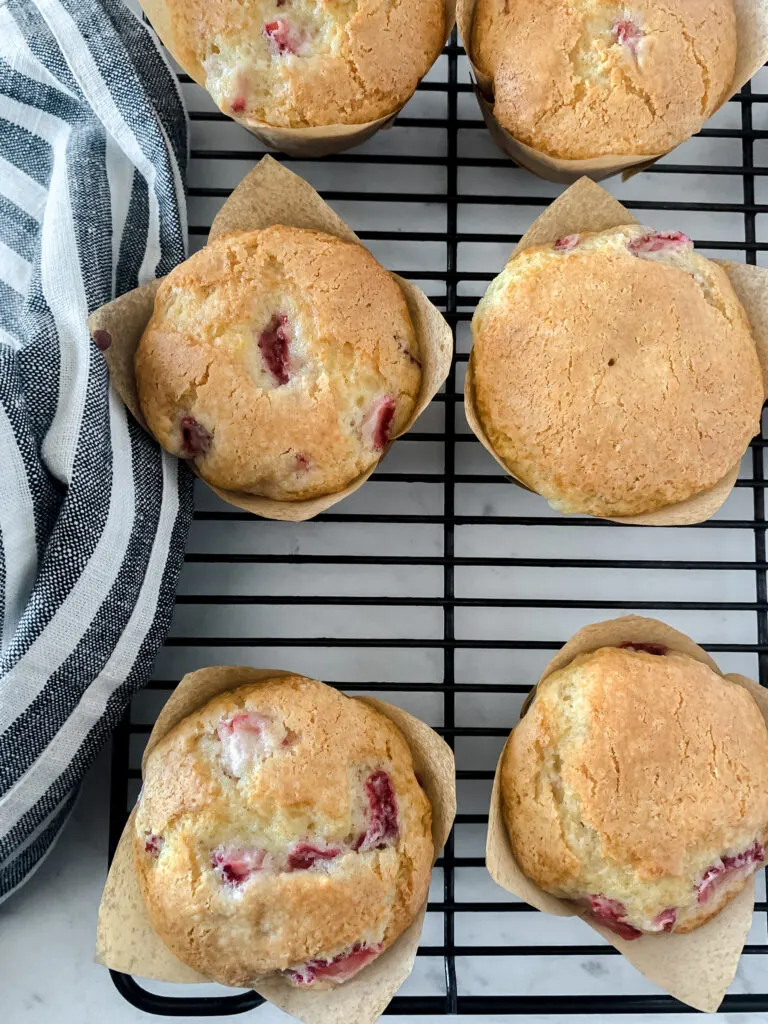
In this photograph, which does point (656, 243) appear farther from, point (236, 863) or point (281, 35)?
point (236, 863)

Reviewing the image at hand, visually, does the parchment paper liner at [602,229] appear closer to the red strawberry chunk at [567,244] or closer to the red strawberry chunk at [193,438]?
the red strawberry chunk at [567,244]

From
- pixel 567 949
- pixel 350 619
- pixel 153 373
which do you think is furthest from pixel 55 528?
pixel 567 949

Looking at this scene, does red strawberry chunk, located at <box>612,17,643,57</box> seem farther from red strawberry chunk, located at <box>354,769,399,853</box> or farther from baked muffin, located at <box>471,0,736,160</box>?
red strawberry chunk, located at <box>354,769,399,853</box>

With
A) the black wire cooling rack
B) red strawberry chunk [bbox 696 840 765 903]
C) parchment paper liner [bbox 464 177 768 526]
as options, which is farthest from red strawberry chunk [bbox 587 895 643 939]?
parchment paper liner [bbox 464 177 768 526]

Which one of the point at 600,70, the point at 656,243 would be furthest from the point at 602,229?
the point at 600,70

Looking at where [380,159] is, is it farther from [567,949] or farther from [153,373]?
[567,949]

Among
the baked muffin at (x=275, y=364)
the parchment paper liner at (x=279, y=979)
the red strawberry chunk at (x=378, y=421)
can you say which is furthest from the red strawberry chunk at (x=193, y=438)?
the parchment paper liner at (x=279, y=979)
